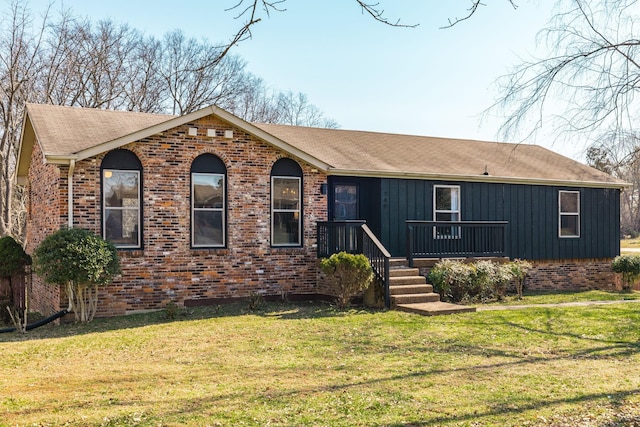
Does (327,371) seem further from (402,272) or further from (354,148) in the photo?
(354,148)

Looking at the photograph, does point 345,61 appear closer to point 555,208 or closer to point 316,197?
point 316,197

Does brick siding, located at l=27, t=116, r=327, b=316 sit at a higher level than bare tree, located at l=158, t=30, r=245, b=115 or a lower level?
lower

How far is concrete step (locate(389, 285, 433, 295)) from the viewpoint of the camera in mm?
13406

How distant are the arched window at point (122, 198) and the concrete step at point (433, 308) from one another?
19.6ft

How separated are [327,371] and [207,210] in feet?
22.5

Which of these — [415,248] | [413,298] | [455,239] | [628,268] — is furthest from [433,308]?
[628,268]

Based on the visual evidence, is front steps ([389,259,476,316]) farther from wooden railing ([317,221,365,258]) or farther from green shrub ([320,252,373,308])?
wooden railing ([317,221,365,258])

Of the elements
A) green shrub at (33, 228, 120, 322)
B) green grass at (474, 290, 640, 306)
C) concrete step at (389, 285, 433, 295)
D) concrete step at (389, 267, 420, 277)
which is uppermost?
green shrub at (33, 228, 120, 322)

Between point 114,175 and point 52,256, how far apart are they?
7.67 feet

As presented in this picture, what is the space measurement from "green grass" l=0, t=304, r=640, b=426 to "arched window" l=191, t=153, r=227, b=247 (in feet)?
6.83

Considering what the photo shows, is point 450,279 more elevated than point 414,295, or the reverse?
point 450,279

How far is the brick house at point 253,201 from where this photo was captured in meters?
12.8

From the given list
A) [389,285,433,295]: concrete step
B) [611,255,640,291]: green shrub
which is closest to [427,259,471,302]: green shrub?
[389,285,433,295]: concrete step

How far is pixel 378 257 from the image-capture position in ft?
44.9
